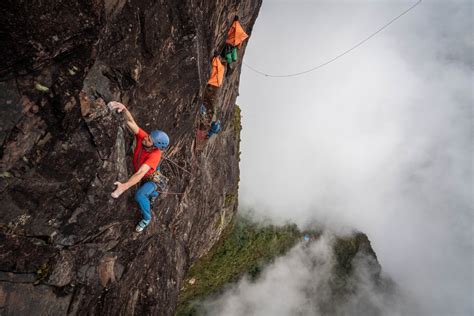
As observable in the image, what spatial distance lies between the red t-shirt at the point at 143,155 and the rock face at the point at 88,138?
0.27 metres

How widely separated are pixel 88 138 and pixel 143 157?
195 centimetres

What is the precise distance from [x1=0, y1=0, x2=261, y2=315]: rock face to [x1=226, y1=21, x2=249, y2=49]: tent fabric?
6.41 ft

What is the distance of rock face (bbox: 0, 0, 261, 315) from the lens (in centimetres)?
469

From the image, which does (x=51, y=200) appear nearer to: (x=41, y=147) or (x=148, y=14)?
(x=41, y=147)

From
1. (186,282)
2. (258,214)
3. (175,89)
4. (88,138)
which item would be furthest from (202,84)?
(258,214)

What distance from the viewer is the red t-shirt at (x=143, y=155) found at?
7.77 meters

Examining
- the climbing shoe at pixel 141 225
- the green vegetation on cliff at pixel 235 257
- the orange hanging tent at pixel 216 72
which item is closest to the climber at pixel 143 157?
the climbing shoe at pixel 141 225

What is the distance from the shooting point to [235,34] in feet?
47.9

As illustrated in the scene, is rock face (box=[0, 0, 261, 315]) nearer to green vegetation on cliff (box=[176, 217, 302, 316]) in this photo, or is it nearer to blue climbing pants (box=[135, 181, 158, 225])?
blue climbing pants (box=[135, 181, 158, 225])

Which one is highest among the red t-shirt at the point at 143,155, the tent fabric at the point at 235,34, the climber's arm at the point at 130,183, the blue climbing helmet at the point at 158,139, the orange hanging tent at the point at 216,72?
the tent fabric at the point at 235,34

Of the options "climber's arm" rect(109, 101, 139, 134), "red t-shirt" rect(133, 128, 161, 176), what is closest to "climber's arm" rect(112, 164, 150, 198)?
"red t-shirt" rect(133, 128, 161, 176)

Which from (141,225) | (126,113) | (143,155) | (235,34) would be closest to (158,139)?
(143,155)

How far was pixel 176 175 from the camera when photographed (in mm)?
12016

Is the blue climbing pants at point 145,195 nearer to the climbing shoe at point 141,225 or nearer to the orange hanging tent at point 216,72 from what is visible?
Answer: the climbing shoe at point 141,225
